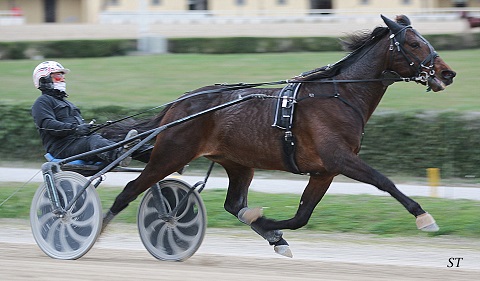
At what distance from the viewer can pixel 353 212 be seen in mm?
9383

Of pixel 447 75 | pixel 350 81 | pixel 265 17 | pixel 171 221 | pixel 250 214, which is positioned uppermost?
pixel 447 75

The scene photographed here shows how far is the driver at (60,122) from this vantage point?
23.9 feet

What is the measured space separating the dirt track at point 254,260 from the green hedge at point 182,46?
49.5ft

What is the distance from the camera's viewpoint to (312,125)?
6660 millimetres

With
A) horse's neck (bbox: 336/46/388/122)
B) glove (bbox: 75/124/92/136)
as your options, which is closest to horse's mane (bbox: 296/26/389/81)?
horse's neck (bbox: 336/46/388/122)

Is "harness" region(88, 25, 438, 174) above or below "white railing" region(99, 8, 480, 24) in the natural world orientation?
above

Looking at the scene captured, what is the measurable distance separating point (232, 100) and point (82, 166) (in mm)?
1436

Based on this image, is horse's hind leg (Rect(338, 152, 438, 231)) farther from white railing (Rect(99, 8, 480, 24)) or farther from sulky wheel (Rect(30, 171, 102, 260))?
white railing (Rect(99, 8, 480, 24))

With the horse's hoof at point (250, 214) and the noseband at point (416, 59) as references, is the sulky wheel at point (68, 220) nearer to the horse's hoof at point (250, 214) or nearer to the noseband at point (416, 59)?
the horse's hoof at point (250, 214)

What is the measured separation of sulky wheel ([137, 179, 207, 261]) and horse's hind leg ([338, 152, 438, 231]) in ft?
5.00

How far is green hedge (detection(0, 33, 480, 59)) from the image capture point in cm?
2389

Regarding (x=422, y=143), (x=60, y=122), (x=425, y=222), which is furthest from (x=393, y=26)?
(x=422, y=143)

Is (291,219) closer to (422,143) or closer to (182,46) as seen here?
(422,143)

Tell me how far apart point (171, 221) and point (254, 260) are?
0.80 metres
